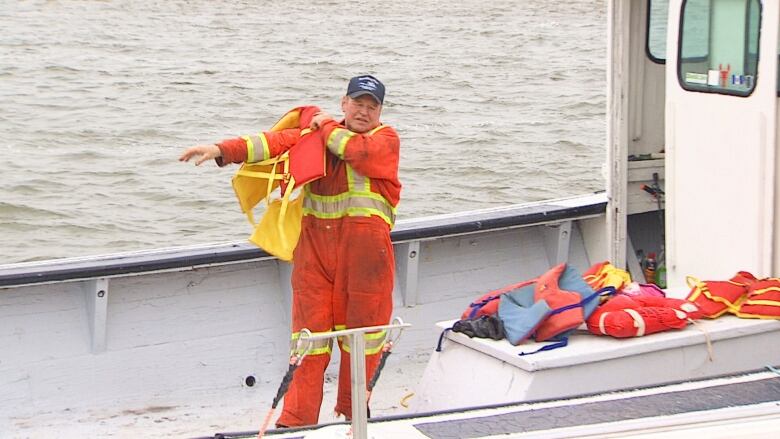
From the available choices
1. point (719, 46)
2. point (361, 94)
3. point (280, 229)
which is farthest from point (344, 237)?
point (719, 46)

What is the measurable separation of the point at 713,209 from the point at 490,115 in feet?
41.1

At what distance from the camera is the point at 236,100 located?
18.7 meters

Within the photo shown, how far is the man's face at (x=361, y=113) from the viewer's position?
508cm

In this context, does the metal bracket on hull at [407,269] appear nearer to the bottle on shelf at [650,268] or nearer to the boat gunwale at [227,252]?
the boat gunwale at [227,252]

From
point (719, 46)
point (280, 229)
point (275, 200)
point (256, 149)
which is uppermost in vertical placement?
point (719, 46)

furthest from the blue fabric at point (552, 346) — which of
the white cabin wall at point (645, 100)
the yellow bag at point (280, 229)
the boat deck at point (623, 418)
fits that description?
the white cabin wall at point (645, 100)

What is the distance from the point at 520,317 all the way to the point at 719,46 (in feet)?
5.33

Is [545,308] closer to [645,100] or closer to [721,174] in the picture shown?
[721,174]

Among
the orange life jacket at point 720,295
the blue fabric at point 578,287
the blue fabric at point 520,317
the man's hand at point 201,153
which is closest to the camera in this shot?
the man's hand at point 201,153

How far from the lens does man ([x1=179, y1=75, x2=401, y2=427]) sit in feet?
16.6

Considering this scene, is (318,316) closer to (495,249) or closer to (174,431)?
(174,431)

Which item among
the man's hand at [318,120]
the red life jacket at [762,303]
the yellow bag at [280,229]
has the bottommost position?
the red life jacket at [762,303]

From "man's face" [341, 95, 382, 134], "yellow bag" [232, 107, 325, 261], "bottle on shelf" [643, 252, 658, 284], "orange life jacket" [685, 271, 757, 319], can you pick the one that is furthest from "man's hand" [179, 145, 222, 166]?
"bottle on shelf" [643, 252, 658, 284]

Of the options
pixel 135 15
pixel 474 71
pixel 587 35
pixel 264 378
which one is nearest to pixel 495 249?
pixel 264 378
